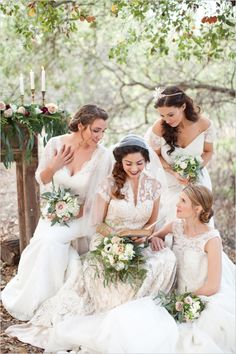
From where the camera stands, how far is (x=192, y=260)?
3938mm

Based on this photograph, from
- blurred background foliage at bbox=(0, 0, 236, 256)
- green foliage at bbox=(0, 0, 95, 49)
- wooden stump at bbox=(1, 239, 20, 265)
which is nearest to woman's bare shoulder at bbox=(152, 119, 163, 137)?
green foliage at bbox=(0, 0, 95, 49)

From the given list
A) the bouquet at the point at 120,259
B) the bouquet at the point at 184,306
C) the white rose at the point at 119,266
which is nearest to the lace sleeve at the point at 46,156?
the bouquet at the point at 120,259

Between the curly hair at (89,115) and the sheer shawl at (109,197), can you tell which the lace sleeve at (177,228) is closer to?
the sheer shawl at (109,197)

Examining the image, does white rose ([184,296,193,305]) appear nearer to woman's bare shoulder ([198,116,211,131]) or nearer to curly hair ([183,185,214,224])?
curly hair ([183,185,214,224])

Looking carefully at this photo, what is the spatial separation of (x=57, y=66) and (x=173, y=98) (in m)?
5.19

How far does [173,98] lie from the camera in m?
4.75

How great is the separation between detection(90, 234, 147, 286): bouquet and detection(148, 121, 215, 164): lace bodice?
132cm

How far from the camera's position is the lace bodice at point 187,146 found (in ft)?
16.2

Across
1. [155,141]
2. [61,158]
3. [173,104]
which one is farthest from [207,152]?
[61,158]

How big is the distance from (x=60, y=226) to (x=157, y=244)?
915 millimetres

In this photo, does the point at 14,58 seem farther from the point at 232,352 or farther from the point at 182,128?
the point at 232,352

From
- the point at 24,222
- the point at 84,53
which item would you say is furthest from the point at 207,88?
the point at 24,222

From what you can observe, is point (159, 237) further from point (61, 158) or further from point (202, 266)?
point (61, 158)

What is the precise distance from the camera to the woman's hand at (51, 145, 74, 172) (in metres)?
4.61
